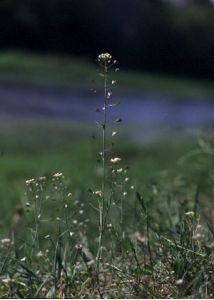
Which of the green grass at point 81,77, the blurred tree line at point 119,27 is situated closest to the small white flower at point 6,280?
the blurred tree line at point 119,27

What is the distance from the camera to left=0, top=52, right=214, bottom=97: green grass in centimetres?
2417

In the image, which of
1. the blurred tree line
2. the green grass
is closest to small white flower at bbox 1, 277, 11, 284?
the blurred tree line

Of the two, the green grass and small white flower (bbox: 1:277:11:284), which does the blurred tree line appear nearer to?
the green grass

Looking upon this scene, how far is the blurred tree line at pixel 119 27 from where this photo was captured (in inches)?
589

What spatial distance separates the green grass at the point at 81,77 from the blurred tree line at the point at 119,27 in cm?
245

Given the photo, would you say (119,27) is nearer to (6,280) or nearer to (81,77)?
(81,77)

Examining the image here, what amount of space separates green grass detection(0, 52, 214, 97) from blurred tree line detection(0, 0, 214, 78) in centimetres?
245

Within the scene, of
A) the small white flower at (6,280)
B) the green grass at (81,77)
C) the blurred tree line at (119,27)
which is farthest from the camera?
the green grass at (81,77)

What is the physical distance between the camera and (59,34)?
20.8 metres

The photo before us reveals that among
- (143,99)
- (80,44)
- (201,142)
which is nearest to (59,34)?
(80,44)

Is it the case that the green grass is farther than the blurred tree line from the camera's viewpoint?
Yes

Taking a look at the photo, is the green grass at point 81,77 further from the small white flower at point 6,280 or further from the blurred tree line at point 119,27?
the small white flower at point 6,280

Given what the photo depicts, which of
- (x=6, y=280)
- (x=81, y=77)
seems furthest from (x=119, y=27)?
(x=6, y=280)

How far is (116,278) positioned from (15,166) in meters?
7.34
